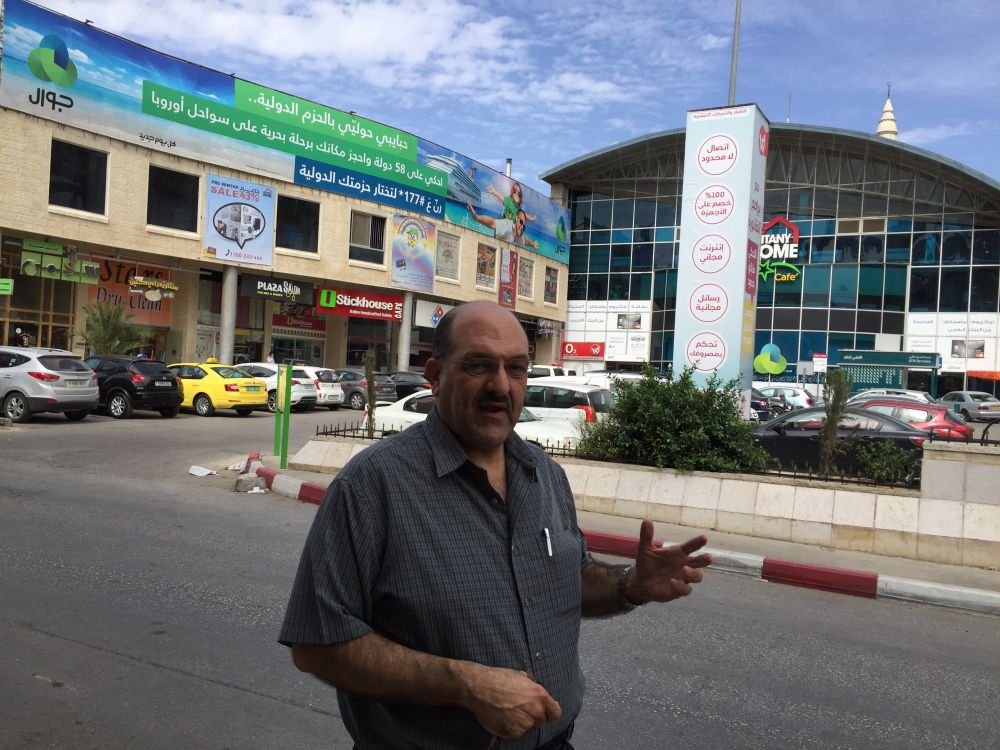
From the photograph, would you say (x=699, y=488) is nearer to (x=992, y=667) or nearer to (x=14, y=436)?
(x=992, y=667)

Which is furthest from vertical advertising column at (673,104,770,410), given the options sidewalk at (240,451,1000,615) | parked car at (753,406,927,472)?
sidewalk at (240,451,1000,615)

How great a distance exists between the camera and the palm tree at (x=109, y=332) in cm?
2672

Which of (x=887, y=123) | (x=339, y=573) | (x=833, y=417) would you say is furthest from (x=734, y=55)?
(x=887, y=123)

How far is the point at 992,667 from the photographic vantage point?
5555 mm

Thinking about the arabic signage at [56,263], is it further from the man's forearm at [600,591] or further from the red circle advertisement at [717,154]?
the man's forearm at [600,591]

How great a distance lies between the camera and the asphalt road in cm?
414

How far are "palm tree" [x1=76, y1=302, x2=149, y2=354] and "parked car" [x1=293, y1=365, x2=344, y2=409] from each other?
20.6 ft

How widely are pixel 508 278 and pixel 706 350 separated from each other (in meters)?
31.3

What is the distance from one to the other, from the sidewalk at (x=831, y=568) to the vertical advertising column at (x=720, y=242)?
261 inches

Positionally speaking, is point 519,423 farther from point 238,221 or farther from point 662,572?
point 238,221

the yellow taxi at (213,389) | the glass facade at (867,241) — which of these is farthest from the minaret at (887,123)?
the yellow taxi at (213,389)

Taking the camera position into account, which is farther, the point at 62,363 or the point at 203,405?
the point at 203,405

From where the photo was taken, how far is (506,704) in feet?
5.59

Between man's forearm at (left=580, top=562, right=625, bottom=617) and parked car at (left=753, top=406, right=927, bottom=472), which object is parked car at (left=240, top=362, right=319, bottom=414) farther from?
man's forearm at (left=580, top=562, right=625, bottom=617)
